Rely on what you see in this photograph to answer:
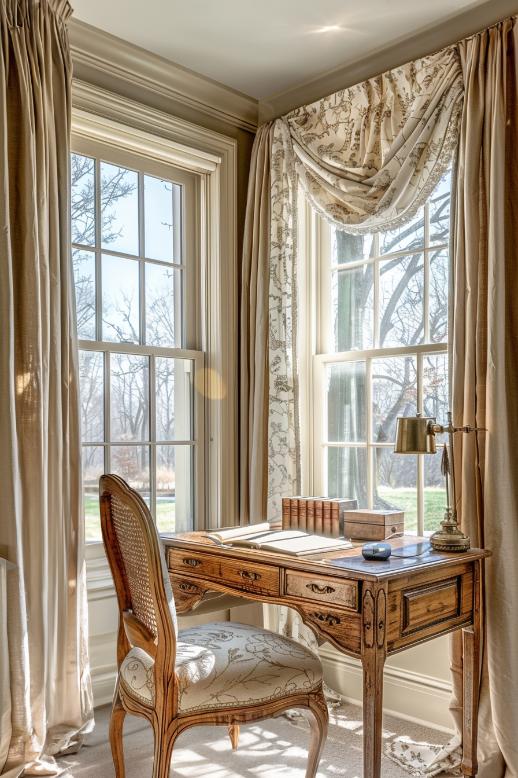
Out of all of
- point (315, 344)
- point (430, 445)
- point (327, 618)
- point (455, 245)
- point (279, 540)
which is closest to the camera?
point (327, 618)

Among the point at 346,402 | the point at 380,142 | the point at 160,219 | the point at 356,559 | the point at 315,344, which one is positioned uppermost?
the point at 380,142

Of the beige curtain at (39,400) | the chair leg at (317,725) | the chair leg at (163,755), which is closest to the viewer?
the chair leg at (163,755)

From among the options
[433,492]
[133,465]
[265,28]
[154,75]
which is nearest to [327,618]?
[433,492]

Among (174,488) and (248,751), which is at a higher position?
(174,488)

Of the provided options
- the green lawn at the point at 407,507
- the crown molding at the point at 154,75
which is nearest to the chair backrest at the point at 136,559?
the green lawn at the point at 407,507

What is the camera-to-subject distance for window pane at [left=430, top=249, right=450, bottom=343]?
291 centimetres

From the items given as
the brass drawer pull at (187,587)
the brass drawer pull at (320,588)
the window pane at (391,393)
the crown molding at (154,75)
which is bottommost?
the brass drawer pull at (187,587)

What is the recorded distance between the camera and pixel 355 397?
3246 millimetres

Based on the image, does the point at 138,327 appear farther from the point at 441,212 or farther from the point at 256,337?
the point at 441,212

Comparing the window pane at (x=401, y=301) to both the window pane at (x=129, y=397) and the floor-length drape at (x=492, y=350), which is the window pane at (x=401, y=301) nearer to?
the floor-length drape at (x=492, y=350)

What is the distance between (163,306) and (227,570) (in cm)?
139

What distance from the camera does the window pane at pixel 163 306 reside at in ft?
10.7

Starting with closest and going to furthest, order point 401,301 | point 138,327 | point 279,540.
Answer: point 279,540 < point 401,301 < point 138,327

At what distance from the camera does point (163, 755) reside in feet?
6.30
